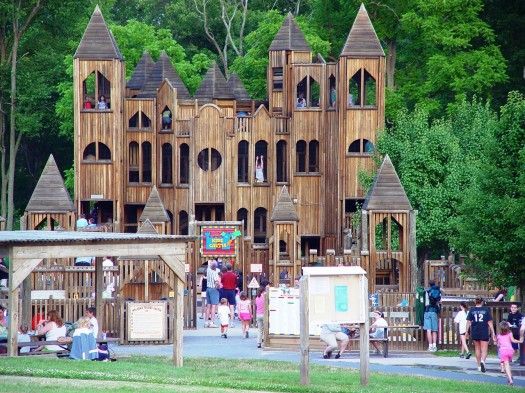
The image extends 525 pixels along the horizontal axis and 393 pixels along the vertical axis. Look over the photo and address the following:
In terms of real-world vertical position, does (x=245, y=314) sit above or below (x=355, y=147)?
below

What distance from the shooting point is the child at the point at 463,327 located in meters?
38.8

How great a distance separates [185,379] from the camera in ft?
95.3

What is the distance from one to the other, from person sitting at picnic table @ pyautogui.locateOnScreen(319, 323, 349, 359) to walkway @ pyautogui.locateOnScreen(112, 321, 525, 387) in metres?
0.23

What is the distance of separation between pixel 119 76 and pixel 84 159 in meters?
3.64

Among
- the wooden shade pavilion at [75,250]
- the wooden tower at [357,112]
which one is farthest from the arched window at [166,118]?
the wooden shade pavilion at [75,250]

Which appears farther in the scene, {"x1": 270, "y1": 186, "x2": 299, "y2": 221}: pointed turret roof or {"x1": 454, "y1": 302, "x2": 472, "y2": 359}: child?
{"x1": 270, "y1": 186, "x2": 299, "y2": 221}: pointed turret roof

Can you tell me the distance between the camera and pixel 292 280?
56.4 m

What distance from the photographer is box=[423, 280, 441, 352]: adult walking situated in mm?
39844

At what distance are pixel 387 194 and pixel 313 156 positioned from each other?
16.1m

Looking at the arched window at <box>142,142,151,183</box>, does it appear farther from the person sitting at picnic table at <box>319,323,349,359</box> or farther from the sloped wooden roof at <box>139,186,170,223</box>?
the person sitting at picnic table at <box>319,323,349,359</box>

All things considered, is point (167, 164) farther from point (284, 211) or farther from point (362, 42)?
point (284, 211)

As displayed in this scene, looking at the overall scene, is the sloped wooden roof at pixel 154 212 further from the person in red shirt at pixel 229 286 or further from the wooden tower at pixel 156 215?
the person in red shirt at pixel 229 286

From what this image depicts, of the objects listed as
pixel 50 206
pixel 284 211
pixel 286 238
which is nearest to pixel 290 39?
pixel 284 211

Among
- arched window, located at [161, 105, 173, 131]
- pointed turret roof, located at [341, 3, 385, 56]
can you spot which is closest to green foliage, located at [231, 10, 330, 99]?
arched window, located at [161, 105, 173, 131]
